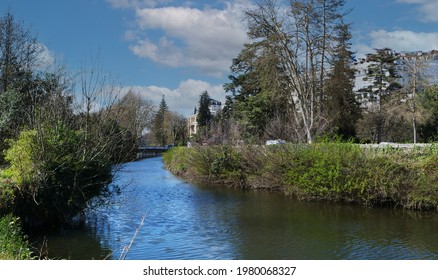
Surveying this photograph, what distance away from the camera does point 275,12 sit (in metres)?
28.1

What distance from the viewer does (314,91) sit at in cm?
3106

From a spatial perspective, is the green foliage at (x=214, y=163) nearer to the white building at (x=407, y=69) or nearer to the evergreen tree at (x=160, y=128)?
the white building at (x=407, y=69)

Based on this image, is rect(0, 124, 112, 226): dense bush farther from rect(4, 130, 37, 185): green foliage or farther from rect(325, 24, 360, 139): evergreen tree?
Answer: rect(325, 24, 360, 139): evergreen tree

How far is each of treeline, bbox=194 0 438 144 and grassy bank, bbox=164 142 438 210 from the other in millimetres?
3360

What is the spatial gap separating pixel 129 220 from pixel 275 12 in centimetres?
1898

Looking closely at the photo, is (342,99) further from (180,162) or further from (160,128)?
(160,128)

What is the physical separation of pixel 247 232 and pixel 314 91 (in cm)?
2110

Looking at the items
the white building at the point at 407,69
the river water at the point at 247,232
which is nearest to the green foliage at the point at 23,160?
the river water at the point at 247,232

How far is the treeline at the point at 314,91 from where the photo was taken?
28.0 metres

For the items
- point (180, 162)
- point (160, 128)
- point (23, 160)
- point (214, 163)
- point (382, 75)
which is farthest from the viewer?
point (160, 128)

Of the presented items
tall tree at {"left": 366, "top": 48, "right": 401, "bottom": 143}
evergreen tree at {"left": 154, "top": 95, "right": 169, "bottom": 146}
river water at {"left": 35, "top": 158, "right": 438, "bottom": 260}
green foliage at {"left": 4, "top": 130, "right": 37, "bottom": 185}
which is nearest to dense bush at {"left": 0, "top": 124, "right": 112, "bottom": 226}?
green foliage at {"left": 4, "top": 130, "right": 37, "bottom": 185}

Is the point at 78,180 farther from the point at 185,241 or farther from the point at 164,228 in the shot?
the point at 185,241

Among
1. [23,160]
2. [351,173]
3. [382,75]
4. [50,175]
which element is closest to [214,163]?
[351,173]

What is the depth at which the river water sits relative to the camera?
9305 mm
